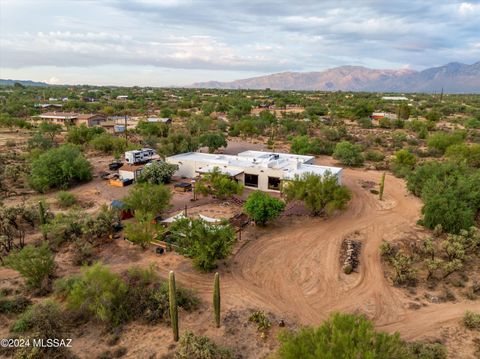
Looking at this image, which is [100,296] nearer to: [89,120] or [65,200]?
[65,200]

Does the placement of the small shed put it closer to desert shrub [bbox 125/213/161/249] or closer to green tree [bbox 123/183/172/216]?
green tree [bbox 123/183/172/216]

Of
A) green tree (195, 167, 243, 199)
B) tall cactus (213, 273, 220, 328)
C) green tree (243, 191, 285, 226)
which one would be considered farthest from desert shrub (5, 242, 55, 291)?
green tree (195, 167, 243, 199)

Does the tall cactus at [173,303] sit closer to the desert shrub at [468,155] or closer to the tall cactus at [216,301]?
the tall cactus at [216,301]

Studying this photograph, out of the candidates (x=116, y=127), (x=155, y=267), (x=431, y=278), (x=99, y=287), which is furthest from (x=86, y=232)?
(x=116, y=127)

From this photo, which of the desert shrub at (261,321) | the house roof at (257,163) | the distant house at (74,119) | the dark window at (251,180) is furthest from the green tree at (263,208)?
the distant house at (74,119)

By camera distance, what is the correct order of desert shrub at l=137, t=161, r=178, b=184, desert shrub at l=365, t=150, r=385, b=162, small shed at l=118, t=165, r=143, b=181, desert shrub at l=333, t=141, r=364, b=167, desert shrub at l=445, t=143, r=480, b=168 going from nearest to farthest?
desert shrub at l=137, t=161, r=178, b=184
small shed at l=118, t=165, r=143, b=181
desert shrub at l=445, t=143, r=480, b=168
desert shrub at l=333, t=141, r=364, b=167
desert shrub at l=365, t=150, r=385, b=162

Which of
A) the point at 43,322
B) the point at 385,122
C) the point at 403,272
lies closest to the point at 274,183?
the point at 403,272

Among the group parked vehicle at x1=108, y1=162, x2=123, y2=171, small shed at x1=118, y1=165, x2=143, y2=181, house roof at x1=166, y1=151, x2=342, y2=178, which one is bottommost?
parked vehicle at x1=108, y1=162, x2=123, y2=171
